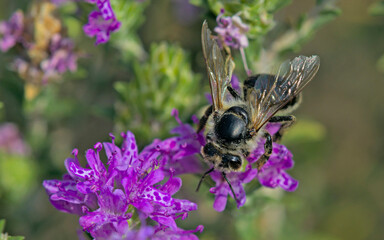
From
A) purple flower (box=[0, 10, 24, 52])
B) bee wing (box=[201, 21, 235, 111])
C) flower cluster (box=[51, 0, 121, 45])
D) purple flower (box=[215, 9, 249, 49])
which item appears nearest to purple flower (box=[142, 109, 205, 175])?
bee wing (box=[201, 21, 235, 111])

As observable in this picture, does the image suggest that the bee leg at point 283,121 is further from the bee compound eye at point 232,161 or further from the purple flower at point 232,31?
the purple flower at point 232,31

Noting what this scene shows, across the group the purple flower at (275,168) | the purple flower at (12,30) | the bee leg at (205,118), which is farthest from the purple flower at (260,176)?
the purple flower at (12,30)

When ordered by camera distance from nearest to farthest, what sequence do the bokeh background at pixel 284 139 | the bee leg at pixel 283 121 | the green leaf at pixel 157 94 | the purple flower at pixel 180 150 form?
the purple flower at pixel 180 150
the bee leg at pixel 283 121
the green leaf at pixel 157 94
the bokeh background at pixel 284 139

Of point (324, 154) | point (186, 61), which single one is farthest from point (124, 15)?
point (324, 154)

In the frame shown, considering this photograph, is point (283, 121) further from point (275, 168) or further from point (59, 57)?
point (59, 57)

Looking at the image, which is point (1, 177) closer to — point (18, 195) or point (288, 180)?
point (18, 195)

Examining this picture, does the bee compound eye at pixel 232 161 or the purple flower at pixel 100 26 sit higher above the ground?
the purple flower at pixel 100 26
